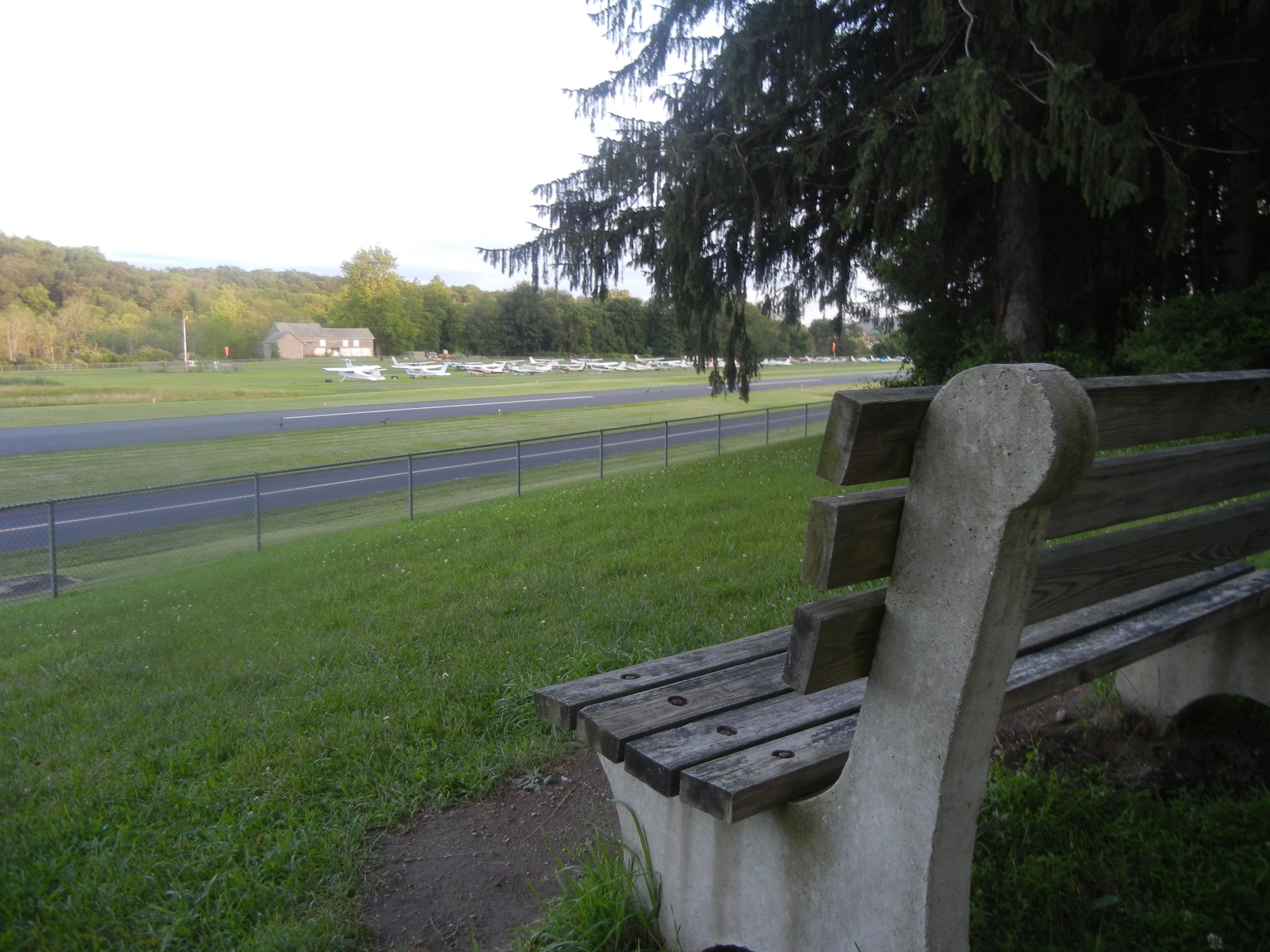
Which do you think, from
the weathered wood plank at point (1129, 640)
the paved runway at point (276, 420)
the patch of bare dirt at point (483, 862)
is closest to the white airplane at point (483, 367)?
the paved runway at point (276, 420)

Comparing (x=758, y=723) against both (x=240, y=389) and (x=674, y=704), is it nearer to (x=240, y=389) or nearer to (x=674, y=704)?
(x=674, y=704)

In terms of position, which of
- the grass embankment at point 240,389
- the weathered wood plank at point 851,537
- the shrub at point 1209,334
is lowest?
the grass embankment at point 240,389

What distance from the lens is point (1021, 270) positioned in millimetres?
13172

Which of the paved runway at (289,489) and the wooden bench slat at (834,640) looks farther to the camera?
the paved runway at (289,489)

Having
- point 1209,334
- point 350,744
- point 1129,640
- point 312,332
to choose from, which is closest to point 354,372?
point 312,332

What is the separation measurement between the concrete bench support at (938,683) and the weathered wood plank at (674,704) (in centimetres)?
37

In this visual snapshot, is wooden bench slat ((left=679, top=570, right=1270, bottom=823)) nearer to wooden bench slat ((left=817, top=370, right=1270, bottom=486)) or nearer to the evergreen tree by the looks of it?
wooden bench slat ((left=817, top=370, right=1270, bottom=486))

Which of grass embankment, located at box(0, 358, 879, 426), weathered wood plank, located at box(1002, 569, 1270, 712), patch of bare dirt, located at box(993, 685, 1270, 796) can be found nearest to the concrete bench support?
weathered wood plank, located at box(1002, 569, 1270, 712)

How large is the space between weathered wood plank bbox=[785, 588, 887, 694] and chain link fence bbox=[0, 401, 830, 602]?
10.3m

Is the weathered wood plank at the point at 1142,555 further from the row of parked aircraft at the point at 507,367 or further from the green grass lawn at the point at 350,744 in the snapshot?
the row of parked aircraft at the point at 507,367

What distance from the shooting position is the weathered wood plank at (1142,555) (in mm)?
1911

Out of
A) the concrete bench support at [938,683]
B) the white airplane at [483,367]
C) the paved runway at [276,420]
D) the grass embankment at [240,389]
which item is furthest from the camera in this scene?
the white airplane at [483,367]

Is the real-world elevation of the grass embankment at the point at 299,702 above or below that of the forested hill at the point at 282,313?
below

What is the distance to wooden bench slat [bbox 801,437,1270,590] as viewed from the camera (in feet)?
5.06
